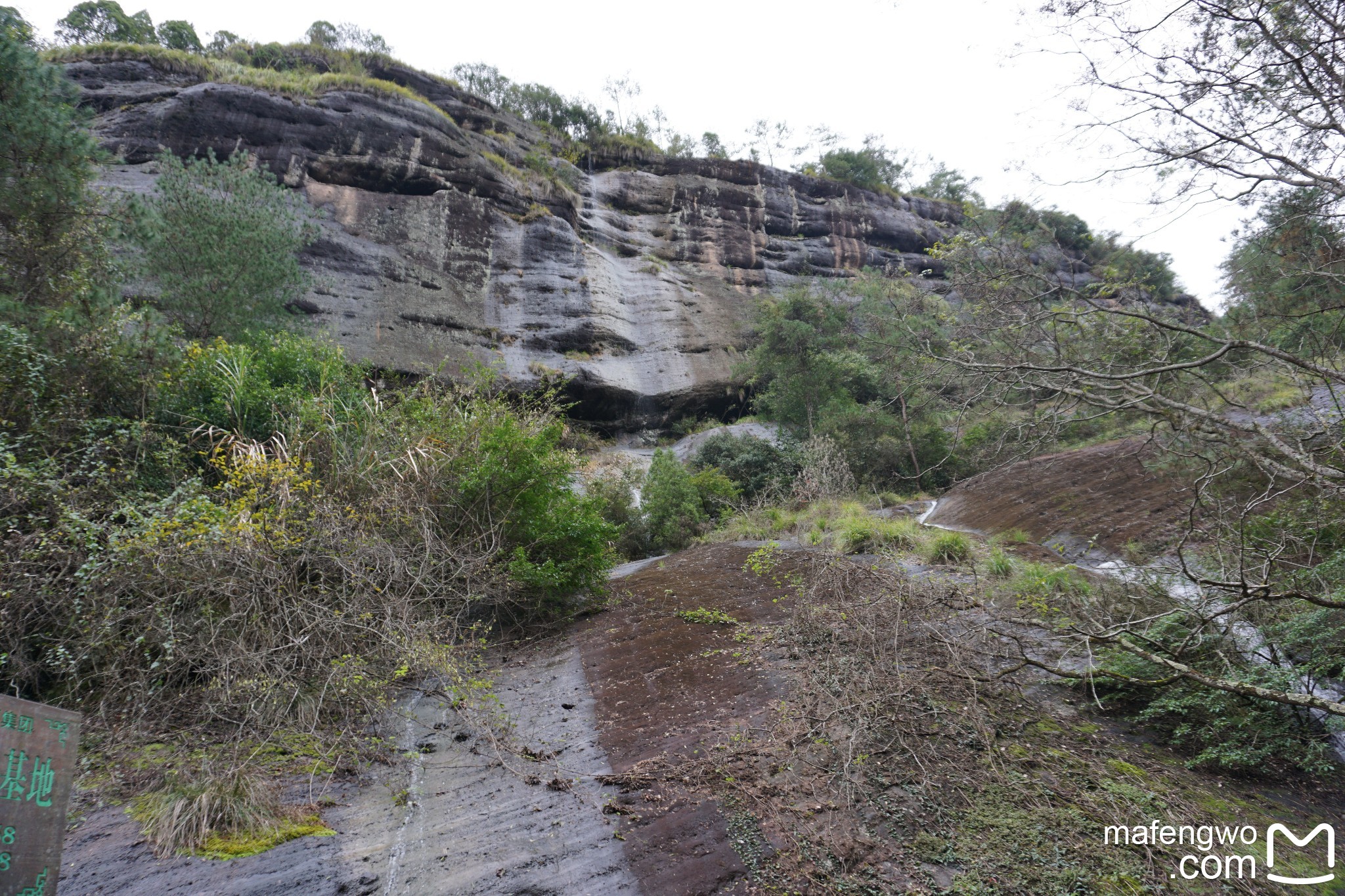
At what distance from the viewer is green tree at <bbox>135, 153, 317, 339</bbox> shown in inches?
487

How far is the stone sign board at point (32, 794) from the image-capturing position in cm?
168

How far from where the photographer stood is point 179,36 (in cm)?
2633

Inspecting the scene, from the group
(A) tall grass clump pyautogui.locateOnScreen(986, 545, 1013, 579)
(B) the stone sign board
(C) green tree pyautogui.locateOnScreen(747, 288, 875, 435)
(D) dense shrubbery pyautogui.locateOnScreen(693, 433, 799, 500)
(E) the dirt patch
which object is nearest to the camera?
(B) the stone sign board

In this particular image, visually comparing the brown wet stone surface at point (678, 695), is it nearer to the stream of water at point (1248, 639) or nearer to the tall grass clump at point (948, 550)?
the tall grass clump at point (948, 550)

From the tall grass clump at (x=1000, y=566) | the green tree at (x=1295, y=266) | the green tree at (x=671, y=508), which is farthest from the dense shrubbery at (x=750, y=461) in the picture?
the green tree at (x=1295, y=266)

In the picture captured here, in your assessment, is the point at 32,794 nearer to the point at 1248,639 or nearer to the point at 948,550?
the point at 1248,639

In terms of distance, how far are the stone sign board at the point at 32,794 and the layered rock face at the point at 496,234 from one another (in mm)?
15069

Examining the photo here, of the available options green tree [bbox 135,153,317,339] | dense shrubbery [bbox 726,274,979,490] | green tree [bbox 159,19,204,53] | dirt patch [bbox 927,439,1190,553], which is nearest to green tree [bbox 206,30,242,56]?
green tree [bbox 159,19,204,53]

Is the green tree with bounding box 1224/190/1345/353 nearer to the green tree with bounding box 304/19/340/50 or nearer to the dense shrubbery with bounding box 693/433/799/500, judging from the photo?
the dense shrubbery with bounding box 693/433/799/500

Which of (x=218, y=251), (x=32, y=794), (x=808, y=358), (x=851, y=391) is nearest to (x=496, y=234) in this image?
(x=218, y=251)

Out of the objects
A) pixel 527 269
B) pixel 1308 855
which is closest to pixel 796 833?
pixel 1308 855

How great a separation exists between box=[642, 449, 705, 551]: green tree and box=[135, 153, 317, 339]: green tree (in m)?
9.70

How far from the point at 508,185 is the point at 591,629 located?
21.3 m

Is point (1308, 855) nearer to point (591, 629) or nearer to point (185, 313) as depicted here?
point (591, 629)
